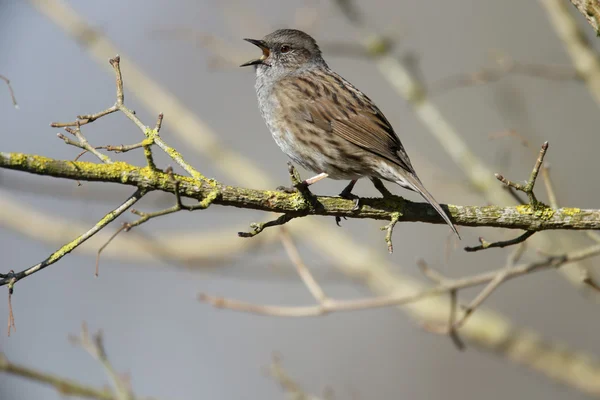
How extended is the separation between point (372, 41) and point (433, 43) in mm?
4561

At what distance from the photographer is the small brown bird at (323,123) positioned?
455cm

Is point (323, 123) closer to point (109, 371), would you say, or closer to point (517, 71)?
point (517, 71)

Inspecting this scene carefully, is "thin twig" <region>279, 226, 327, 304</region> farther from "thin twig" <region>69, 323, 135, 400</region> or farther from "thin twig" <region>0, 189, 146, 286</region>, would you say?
"thin twig" <region>0, 189, 146, 286</region>

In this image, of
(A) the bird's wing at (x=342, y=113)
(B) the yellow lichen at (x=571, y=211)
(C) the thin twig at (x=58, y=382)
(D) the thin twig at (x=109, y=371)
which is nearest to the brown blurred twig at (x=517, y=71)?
(A) the bird's wing at (x=342, y=113)

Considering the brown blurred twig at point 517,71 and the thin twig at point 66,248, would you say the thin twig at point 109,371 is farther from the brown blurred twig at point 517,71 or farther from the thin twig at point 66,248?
the brown blurred twig at point 517,71

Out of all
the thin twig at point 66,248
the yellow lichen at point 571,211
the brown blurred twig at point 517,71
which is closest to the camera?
the thin twig at point 66,248

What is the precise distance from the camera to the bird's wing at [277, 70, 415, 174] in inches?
181

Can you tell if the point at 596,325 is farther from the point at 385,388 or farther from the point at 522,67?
the point at 522,67

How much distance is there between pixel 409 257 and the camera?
9.34 meters

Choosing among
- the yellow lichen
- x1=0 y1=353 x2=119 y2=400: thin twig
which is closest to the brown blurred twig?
the yellow lichen

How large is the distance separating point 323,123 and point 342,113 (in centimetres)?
17

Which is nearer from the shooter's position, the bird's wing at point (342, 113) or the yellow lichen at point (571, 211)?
the yellow lichen at point (571, 211)

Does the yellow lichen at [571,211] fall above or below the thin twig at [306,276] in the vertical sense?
below

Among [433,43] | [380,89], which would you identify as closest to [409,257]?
[380,89]
